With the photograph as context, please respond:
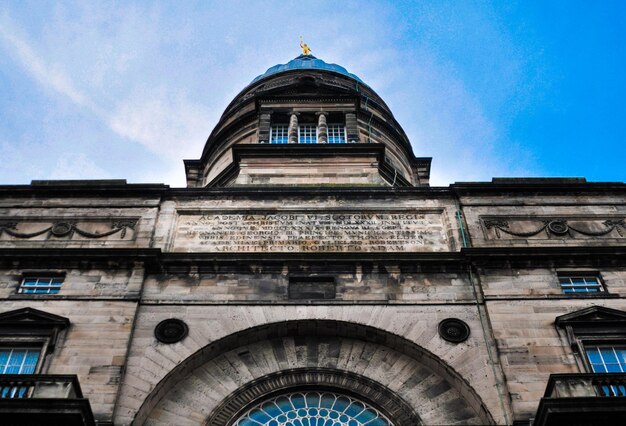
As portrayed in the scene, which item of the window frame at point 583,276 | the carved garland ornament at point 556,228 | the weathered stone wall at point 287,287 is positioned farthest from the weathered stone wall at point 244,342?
the carved garland ornament at point 556,228

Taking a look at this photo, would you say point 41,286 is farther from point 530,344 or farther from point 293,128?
point 293,128

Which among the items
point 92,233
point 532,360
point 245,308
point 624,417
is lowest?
point 624,417

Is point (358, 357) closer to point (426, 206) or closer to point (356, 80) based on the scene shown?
point (426, 206)

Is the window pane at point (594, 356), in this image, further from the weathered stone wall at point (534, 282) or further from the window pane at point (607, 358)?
the weathered stone wall at point (534, 282)

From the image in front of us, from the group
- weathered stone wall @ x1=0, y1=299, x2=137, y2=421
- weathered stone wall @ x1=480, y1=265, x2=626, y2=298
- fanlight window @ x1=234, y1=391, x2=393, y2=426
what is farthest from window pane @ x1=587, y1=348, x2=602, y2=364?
weathered stone wall @ x1=0, y1=299, x2=137, y2=421

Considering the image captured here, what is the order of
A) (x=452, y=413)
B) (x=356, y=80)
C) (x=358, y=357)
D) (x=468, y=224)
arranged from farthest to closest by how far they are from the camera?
(x=356, y=80), (x=468, y=224), (x=358, y=357), (x=452, y=413)

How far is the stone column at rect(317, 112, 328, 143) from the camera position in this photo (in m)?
31.7

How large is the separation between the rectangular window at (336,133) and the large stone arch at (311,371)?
1347cm

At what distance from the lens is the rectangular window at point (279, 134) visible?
106 feet

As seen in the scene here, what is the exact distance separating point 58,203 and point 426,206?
11762 millimetres

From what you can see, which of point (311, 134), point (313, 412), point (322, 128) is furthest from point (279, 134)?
point (313, 412)

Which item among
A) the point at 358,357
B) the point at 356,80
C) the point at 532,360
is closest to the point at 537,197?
the point at 532,360

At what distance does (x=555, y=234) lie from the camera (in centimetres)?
2269

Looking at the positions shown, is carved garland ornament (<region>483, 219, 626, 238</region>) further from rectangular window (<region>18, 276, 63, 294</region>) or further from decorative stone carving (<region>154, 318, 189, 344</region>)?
rectangular window (<region>18, 276, 63, 294</region>)
